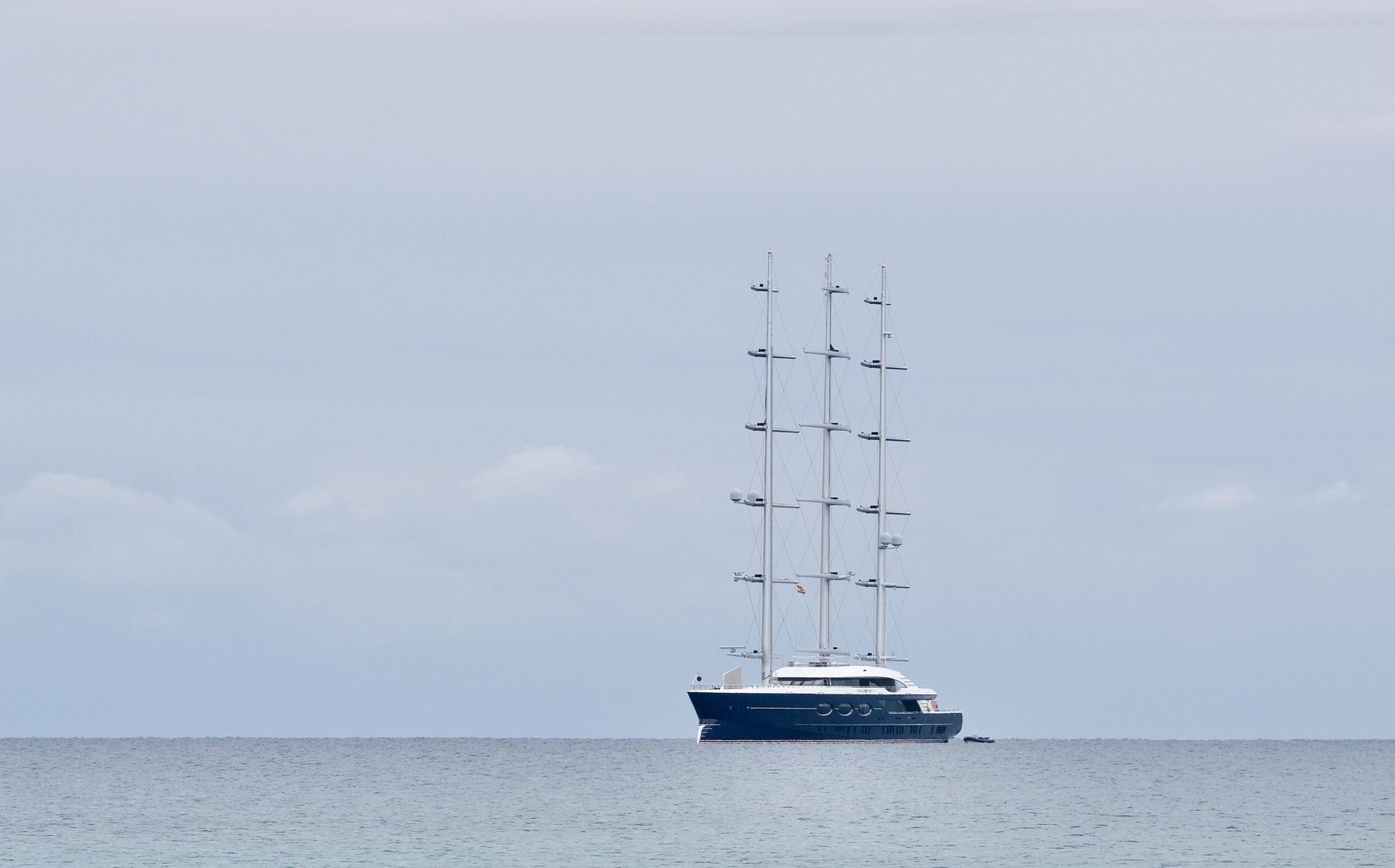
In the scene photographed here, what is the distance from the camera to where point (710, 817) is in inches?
4705

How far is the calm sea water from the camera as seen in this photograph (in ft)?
326

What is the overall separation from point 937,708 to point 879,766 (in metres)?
28.5

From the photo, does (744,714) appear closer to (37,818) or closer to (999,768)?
(999,768)

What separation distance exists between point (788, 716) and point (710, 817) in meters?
62.4

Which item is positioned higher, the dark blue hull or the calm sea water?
the dark blue hull

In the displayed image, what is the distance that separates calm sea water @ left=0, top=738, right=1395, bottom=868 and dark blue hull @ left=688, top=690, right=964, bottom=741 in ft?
7.37

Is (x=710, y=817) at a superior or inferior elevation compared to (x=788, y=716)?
inferior

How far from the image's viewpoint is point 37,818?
124 meters

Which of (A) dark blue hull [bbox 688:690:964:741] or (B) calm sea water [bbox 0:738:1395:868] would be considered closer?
(B) calm sea water [bbox 0:738:1395:868]

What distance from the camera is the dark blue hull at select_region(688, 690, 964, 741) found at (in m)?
181

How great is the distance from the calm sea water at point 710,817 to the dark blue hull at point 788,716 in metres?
2.24

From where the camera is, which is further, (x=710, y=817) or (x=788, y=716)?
(x=788, y=716)

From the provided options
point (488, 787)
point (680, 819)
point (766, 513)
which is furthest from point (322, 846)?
point (766, 513)

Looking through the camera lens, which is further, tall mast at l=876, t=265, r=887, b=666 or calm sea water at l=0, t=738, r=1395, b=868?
tall mast at l=876, t=265, r=887, b=666
